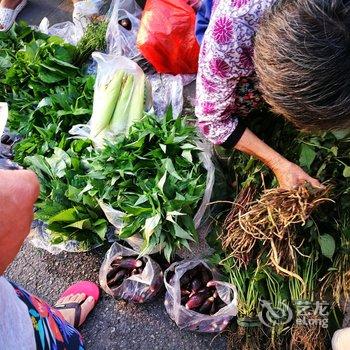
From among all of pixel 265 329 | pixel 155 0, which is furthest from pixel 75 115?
pixel 265 329

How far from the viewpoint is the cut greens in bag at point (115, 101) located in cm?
216

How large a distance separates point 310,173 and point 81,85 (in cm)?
135

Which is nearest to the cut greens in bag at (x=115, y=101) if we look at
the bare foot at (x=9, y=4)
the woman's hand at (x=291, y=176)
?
the woman's hand at (x=291, y=176)

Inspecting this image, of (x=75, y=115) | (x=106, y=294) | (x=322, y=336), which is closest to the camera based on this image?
(x=322, y=336)

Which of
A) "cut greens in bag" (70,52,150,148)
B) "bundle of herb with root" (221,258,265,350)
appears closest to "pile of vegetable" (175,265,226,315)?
"bundle of herb with root" (221,258,265,350)

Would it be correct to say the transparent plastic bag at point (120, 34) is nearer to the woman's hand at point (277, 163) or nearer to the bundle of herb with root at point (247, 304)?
the woman's hand at point (277, 163)

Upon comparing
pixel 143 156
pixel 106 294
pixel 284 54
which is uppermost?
pixel 284 54

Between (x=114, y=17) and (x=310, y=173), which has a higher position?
(x=310, y=173)

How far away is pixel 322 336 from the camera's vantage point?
1.75 m

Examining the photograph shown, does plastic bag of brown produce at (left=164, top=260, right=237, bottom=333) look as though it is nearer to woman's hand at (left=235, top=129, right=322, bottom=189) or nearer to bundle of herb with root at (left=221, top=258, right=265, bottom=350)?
bundle of herb with root at (left=221, top=258, right=265, bottom=350)

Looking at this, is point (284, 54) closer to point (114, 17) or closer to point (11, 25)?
point (114, 17)

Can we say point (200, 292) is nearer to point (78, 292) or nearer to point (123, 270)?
point (123, 270)

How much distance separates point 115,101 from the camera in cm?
220

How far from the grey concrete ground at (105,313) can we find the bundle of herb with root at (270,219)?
0.46 metres
